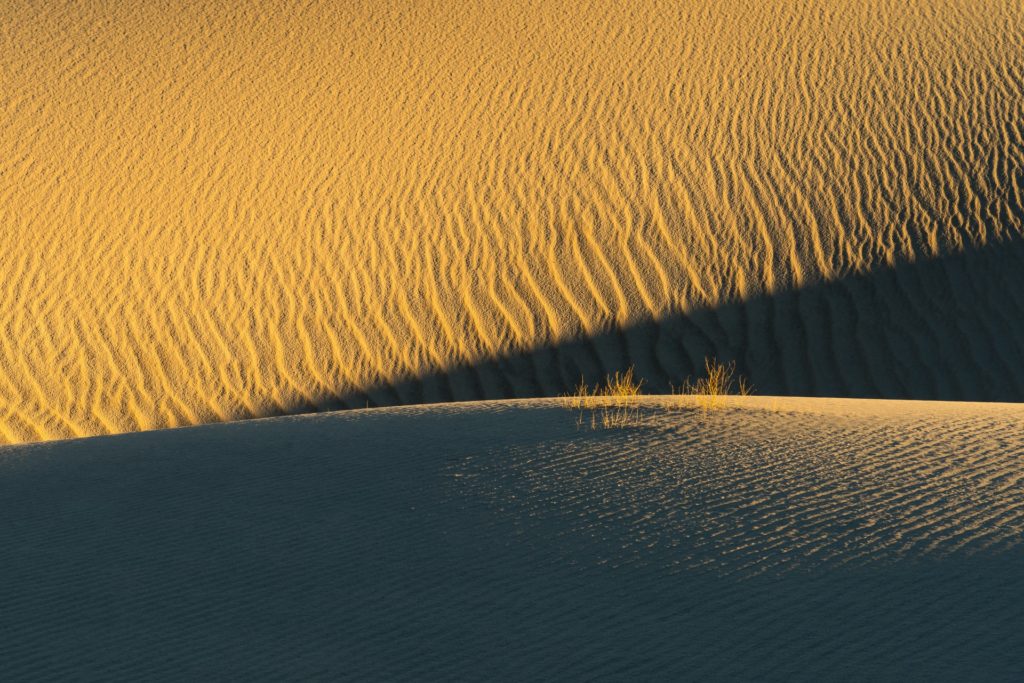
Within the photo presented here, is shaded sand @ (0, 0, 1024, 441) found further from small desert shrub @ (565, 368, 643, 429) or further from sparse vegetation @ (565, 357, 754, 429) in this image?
small desert shrub @ (565, 368, 643, 429)

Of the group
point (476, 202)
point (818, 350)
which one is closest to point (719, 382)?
point (818, 350)

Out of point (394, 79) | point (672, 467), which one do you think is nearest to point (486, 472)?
point (672, 467)

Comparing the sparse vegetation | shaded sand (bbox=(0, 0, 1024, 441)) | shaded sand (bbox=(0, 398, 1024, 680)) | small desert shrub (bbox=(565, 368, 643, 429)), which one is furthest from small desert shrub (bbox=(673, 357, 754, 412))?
shaded sand (bbox=(0, 398, 1024, 680))

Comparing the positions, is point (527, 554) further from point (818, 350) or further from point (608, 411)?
point (818, 350)

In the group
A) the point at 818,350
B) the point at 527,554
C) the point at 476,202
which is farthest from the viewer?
the point at 476,202

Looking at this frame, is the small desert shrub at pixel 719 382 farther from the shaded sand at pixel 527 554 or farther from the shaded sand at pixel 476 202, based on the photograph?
the shaded sand at pixel 527 554

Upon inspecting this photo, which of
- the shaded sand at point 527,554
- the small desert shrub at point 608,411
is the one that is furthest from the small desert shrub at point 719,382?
the shaded sand at point 527,554
